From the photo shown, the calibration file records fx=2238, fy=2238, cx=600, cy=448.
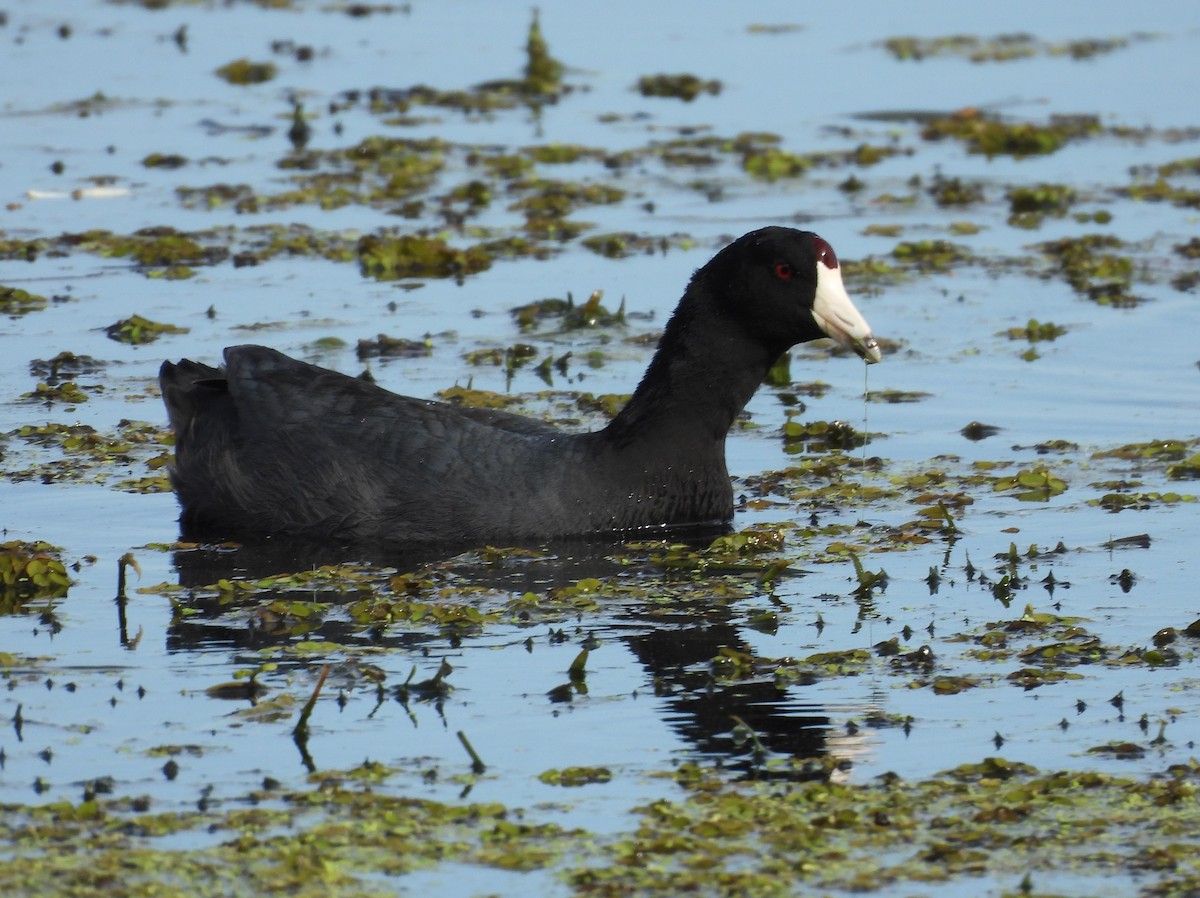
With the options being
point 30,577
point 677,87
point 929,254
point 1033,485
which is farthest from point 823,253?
point 677,87

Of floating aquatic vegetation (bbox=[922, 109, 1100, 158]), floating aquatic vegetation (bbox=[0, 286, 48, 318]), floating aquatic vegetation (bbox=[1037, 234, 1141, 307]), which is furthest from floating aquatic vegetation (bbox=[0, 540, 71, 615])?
floating aquatic vegetation (bbox=[922, 109, 1100, 158])

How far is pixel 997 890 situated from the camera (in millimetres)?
5207

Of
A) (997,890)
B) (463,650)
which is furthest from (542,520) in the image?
(997,890)

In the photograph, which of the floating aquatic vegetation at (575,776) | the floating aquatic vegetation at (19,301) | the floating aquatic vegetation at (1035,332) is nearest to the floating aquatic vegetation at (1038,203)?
the floating aquatic vegetation at (1035,332)

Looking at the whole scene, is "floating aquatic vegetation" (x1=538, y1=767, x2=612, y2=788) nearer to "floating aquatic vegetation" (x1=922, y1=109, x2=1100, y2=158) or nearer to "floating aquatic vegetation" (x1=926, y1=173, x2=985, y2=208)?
"floating aquatic vegetation" (x1=926, y1=173, x2=985, y2=208)

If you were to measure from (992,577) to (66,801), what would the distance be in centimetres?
365

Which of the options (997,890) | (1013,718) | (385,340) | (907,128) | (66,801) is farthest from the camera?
(907,128)

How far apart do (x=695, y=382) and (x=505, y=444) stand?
2.71 ft

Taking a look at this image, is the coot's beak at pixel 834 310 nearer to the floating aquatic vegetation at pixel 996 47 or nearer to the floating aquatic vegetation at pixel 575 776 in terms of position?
the floating aquatic vegetation at pixel 575 776

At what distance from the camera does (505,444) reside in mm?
8500

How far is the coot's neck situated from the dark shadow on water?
0.43 metres

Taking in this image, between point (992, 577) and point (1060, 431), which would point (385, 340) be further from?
point (992, 577)

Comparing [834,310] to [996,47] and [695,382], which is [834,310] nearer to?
[695,382]

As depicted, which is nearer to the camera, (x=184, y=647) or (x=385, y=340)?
(x=184, y=647)
